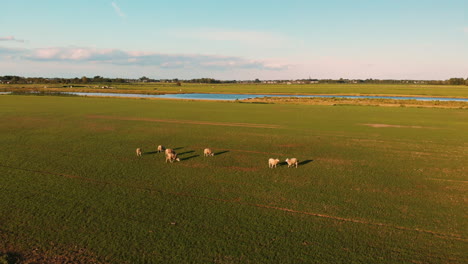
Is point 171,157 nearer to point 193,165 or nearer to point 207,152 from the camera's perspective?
point 193,165

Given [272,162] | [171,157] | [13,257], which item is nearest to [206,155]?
[171,157]

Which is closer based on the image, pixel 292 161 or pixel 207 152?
pixel 292 161

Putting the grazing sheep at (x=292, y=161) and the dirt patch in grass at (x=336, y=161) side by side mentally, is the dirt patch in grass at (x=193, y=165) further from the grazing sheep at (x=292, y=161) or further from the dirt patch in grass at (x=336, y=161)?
the dirt patch in grass at (x=336, y=161)

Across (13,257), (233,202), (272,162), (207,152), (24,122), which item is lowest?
(13,257)

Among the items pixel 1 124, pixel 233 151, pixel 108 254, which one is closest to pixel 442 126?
pixel 233 151

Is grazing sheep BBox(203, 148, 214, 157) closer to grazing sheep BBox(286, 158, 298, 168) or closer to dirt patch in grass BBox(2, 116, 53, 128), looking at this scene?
grazing sheep BBox(286, 158, 298, 168)

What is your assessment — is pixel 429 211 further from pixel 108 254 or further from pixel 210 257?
pixel 108 254

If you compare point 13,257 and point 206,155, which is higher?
point 206,155

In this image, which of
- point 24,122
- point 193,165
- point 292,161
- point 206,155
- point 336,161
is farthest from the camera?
point 24,122

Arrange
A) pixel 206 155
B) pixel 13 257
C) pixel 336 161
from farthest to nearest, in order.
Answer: pixel 206 155, pixel 336 161, pixel 13 257
